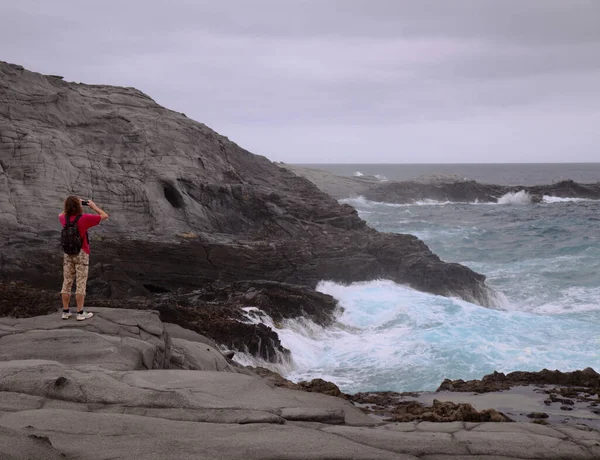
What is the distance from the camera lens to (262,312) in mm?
15383

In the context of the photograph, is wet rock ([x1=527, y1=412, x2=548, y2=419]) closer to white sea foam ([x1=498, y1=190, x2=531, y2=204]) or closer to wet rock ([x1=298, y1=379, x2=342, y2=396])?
wet rock ([x1=298, y1=379, x2=342, y2=396])

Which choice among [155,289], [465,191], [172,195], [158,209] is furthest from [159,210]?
[465,191]

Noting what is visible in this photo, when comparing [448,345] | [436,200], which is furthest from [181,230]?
[436,200]

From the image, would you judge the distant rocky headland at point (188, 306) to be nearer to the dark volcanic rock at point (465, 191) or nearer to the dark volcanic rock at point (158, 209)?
the dark volcanic rock at point (158, 209)

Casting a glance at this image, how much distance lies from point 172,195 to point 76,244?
1080 cm

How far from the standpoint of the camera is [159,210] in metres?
18.0

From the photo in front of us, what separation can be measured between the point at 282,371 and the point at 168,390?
7065 millimetres

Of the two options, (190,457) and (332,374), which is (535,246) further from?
(190,457)

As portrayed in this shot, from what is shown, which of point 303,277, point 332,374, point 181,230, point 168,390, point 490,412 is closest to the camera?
point 168,390

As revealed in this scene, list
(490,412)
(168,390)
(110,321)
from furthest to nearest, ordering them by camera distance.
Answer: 1. (110,321)
2. (490,412)
3. (168,390)

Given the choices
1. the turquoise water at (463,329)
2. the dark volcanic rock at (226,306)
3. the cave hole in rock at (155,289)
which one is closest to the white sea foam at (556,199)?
the turquoise water at (463,329)

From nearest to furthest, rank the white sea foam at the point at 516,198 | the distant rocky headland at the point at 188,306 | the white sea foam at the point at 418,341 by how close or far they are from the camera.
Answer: the distant rocky headland at the point at 188,306
the white sea foam at the point at 418,341
the white sea foam at the point at 516,198

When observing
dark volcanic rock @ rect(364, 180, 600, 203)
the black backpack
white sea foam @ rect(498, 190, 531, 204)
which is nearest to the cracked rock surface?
the black backpack

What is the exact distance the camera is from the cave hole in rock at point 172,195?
19.0 m
